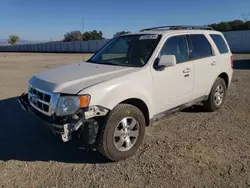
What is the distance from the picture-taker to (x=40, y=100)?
357 cm

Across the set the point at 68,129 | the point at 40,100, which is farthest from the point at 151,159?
the point at 40,100

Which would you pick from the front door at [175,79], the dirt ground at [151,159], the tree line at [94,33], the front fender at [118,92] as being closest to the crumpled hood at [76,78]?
the front fender at [118,92]

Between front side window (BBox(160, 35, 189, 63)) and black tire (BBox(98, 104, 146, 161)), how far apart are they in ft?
4.07

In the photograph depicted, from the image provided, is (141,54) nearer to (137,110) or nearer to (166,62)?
(166,62)

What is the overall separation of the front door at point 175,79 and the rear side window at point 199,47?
21cm

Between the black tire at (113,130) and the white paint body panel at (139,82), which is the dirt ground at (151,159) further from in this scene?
the white paint body panel at (139,82)

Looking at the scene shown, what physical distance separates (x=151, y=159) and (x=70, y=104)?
1.47 m

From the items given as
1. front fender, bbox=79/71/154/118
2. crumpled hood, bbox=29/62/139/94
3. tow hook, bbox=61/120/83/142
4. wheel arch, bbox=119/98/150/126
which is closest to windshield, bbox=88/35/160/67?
crumpled hood, bbox=29/62/139/94

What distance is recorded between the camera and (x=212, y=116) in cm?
546

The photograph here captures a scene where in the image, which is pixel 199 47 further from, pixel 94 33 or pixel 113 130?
pixel 94 33

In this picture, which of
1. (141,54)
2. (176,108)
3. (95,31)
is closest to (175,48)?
(141,54)

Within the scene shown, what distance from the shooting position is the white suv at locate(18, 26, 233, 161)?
126 inches

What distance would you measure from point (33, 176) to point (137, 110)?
1.70 meters

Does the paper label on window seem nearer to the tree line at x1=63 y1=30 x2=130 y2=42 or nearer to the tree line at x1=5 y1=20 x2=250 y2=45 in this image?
the tree line at x1=5 y1=20 x2=250 y2=45
